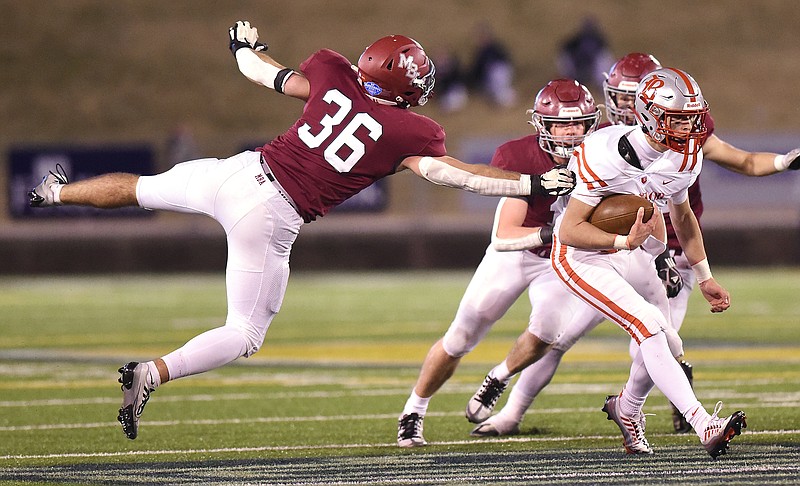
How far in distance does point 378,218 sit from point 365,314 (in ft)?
16.4

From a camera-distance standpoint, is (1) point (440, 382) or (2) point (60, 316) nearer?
(1) point (440, 382)

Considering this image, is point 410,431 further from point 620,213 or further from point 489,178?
Result: point 620,213

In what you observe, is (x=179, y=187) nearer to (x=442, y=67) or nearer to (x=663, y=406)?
(x=663, y=406)

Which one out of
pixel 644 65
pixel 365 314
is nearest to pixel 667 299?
pixel 644 65

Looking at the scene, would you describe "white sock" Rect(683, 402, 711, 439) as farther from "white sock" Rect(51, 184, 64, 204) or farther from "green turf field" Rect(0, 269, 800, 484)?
"white sock" Rect(51, 184, 64, 204)

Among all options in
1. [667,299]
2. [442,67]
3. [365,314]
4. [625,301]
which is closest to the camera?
[625,301]

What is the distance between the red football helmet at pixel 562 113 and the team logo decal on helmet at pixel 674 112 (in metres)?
0.66

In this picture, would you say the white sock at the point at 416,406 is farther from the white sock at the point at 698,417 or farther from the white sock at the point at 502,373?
the white sock at the point at 698,417

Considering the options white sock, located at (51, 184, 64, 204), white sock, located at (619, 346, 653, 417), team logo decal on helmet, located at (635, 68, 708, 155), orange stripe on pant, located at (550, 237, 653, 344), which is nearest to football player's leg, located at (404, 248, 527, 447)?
orange stripe on pant, located at (550, 237, 653, 344)

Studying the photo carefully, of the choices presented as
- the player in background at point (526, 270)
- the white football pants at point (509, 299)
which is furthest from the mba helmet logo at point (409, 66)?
the white football pants at point (509, 299)

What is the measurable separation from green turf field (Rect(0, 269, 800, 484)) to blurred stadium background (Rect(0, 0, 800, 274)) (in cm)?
316

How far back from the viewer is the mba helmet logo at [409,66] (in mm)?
6215

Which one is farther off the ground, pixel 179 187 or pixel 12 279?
pixel 12 279

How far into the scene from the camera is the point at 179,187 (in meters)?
6.20
